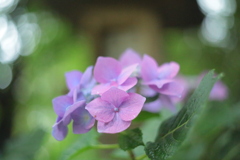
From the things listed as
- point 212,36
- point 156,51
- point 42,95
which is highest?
point 212,36

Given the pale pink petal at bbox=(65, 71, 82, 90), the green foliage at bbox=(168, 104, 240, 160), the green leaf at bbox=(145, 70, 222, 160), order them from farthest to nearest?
the green foliage at bbox=(168, 104, 240, 160)
the pale pink petal at bbox=(65, 71, 82, 90)
the green leaf at bbox=(145, 70, 222, 160)

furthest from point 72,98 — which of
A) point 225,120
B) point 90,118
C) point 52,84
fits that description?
point 52,84

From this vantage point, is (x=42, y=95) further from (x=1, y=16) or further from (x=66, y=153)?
(x=66, y=153)

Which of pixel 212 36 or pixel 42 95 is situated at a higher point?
pixel 212 36

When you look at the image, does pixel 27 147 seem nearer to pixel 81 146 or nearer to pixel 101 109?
pixel 81 146

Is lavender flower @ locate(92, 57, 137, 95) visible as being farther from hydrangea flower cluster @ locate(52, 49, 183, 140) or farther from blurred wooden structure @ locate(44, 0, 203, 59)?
blurred wooden structure @ locate(44, 0, 203, 59)

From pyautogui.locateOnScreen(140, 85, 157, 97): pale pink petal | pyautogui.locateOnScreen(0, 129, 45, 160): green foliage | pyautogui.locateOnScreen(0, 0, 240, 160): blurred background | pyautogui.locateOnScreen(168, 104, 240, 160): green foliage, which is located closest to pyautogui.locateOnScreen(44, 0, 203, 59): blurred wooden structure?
pyautogui.locateOnScreen(0, 0, 240, 160): blurred background

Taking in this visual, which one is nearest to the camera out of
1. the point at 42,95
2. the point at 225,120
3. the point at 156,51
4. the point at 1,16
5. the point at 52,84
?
the point at 225,120

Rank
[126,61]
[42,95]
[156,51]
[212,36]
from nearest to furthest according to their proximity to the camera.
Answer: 1. [126,61]
2. [156,51]
3. [212,36]
4. [42,95]
